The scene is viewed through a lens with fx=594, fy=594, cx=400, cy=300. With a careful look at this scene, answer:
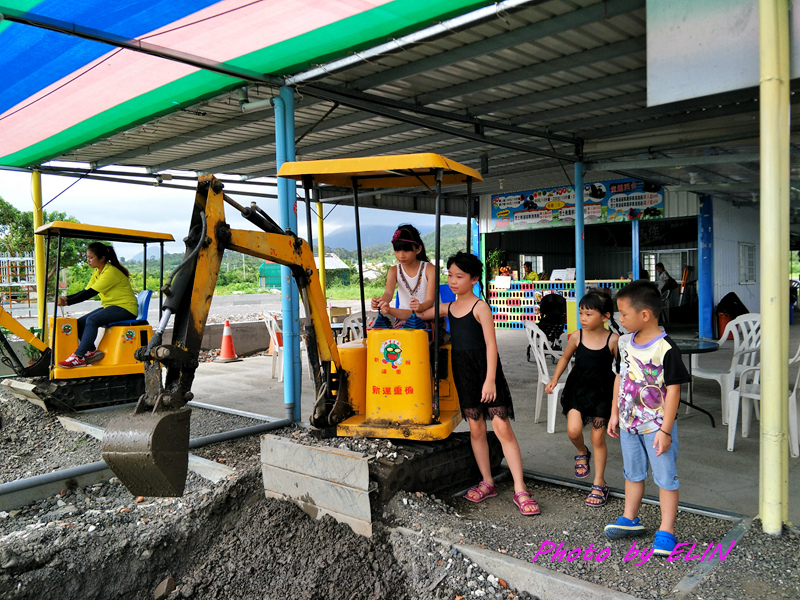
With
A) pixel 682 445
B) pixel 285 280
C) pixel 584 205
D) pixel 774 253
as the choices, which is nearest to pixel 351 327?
pixel 285 280

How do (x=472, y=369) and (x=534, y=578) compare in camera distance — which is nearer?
(x=534, y=578)

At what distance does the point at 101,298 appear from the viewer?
7547mm

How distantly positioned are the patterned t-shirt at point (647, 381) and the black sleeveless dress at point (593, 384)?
0.60 metres

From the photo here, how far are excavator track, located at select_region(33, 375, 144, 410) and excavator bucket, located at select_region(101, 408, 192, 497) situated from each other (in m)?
4.95

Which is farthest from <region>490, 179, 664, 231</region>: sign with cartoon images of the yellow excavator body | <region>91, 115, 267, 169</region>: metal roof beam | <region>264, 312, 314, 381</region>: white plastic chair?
the yellow excavator body

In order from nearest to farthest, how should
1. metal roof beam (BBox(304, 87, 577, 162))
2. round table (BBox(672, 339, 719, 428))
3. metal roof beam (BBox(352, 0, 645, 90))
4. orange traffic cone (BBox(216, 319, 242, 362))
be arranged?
metal roof beam (BBox(352, 0, 645, 90)) → round table (BBox(672, 339, 719, 428)) → metal roof beam (BBox(304, 87, 577, 162)) → orange traffic cone (BBox(216, 319, 242, 362))

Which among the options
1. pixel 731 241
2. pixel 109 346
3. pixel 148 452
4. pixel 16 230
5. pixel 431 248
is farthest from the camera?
pixel 431 248

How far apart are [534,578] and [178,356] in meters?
2.01

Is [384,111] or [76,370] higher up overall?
[384,111]

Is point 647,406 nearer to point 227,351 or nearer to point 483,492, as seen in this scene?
point 483,492

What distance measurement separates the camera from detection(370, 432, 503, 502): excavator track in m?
3.57

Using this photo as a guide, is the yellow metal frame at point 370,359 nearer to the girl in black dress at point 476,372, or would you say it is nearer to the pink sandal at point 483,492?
the girl in black dress at point 476,372

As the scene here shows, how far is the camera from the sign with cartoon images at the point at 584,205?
15.1m

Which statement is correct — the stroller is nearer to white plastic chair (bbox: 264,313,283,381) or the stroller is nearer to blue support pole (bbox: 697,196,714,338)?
white plastic chair (bbox: 264,313,283,381)
